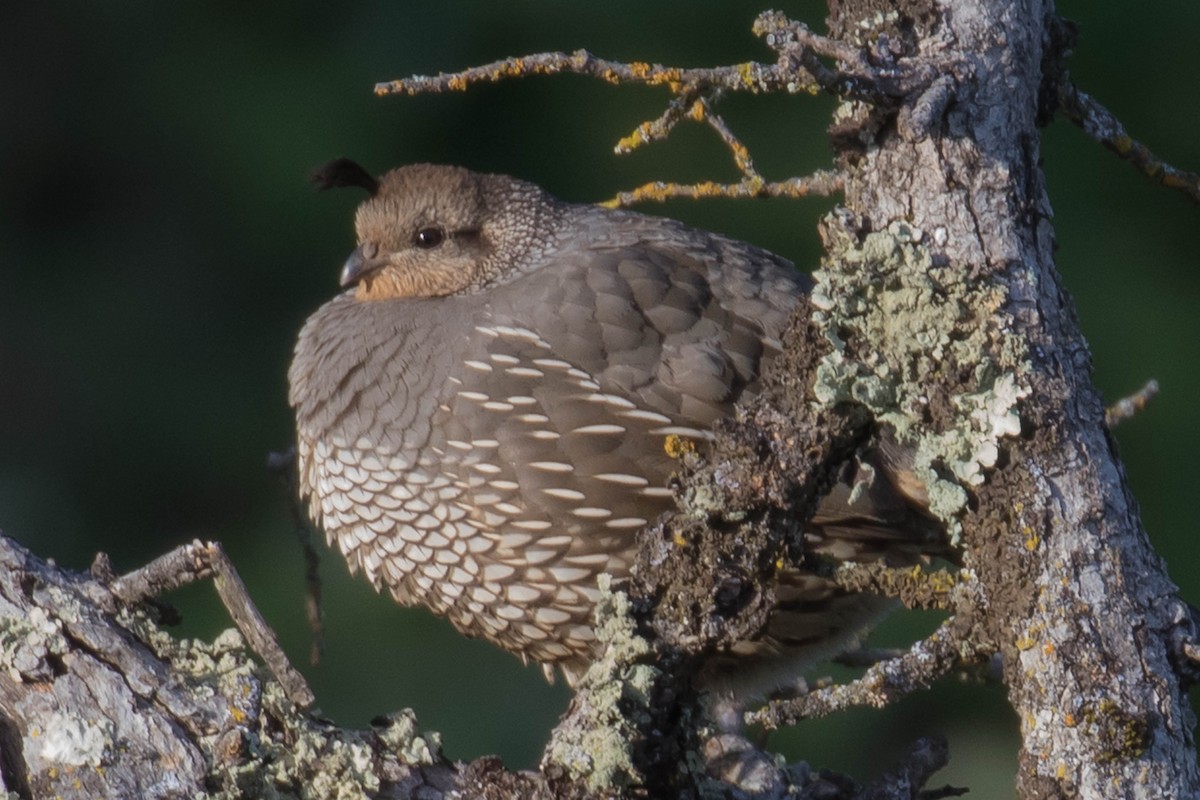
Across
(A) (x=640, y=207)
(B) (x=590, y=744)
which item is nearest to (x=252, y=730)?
(B) (x=590, y=744)

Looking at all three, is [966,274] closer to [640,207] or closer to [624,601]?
[624,601]

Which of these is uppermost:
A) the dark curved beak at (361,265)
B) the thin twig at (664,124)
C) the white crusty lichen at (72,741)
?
the thin twig at (664,124)

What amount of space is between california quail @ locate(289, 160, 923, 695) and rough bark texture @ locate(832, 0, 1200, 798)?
0.89 meters

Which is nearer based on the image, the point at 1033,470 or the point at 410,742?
the point at 1033,470

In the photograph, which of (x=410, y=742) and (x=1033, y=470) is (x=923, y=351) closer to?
(x=1033, y=470)

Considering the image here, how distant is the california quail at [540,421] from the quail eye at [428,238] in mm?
137

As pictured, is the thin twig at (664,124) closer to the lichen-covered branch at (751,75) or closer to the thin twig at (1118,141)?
the lichen-covered branch at (751,75)

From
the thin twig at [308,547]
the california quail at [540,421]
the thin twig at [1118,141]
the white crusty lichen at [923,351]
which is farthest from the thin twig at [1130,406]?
the thin twig at [308,547]

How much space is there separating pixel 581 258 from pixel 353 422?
51 centimetres

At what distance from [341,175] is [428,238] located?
0.68 ft

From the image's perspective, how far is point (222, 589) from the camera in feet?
5.99

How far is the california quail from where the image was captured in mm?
2619

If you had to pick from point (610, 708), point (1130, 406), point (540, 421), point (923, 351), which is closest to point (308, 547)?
point (540, 421)

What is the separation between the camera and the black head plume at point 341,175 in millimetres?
2990
